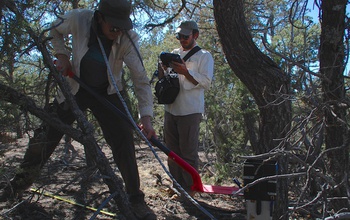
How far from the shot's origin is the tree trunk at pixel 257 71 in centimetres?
325

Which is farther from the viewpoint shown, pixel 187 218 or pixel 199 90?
pixel 199 90

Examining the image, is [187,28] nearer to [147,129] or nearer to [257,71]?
[257,71]

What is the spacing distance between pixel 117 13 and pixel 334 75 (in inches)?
66.2

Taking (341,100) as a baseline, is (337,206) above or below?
below

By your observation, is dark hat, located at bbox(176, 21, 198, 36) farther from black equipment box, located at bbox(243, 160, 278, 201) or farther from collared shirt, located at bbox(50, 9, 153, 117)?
black equipment box, located at bbox(243, 160, 278, 201)

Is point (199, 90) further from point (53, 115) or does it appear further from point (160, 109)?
point (160, 109)

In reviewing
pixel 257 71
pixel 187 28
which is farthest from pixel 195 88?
pixel 257 71

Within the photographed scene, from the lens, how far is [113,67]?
3.41m

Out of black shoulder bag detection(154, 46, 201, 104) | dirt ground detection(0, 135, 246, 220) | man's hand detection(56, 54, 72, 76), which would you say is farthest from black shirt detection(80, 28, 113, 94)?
black shoulder bag detection(154, 46, 201, 104)

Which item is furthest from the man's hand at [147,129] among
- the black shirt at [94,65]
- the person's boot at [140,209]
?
the person's boot at [140,209]

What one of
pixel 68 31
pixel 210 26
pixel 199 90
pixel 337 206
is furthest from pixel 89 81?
pixel 210 26

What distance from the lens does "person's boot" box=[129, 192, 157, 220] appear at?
133 inches

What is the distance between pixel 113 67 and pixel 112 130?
55 cm

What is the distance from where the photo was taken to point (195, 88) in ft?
13.9
